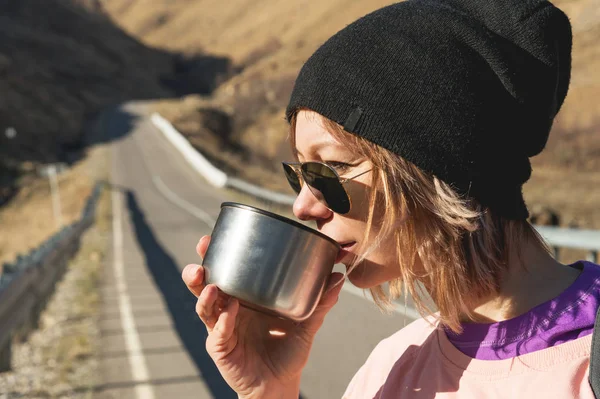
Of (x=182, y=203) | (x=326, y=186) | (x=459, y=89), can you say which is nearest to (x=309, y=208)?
(x=326, y=186)

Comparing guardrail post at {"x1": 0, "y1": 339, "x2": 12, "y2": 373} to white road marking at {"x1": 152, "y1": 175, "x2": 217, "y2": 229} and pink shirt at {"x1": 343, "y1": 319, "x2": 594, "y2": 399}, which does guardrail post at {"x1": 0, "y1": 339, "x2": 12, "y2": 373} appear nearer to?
pink shirt at {"x1": 343, "y1": 319, "x2": 594, "y2": 399}

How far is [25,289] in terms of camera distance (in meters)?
7.71

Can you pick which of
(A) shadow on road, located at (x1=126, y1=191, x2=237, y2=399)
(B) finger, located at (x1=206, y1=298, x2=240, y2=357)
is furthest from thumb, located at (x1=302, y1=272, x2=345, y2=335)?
(A) shadow on road, located at (x1=126, y1=191, x2=237, y2=399)

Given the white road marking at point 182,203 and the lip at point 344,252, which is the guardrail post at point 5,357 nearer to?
the lip at point 344,252

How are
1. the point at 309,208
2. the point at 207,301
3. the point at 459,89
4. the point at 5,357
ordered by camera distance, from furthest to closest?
1. the point at 5,357
2. the point at 309,208
3. the point at 207,301
4. the point at 459,89

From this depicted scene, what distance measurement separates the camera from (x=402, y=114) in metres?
1.55

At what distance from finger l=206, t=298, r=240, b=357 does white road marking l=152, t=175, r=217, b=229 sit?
39.4 feet

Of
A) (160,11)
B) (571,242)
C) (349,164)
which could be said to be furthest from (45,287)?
(160,11)

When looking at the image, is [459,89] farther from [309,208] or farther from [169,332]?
[169,332]

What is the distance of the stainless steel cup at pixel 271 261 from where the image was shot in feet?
5.37

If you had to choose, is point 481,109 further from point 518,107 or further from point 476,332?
point 476,332

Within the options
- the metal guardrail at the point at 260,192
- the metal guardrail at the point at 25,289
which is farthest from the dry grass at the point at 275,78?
the metal guardrail at the point at 25,289

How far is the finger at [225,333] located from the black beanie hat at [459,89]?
0.54 m

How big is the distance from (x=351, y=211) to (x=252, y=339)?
49cm
